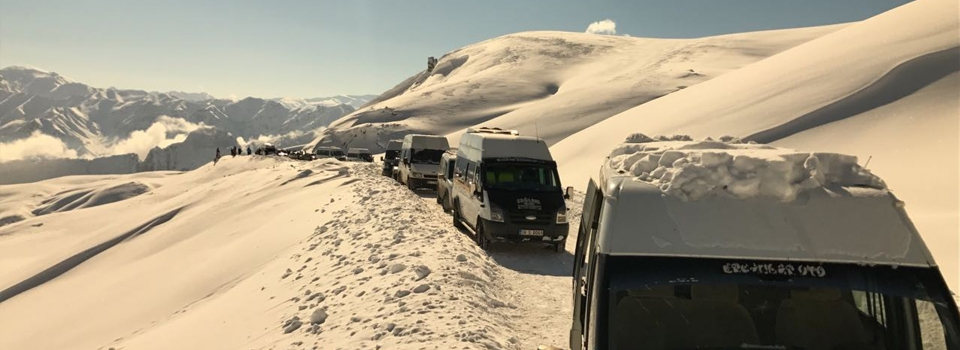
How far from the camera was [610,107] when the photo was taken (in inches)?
3472

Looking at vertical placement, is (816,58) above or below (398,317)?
above

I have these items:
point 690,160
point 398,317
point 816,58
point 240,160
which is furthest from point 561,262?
point 240,160

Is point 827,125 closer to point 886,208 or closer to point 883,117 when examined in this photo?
point 883,117

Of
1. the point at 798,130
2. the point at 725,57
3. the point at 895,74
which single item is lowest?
the point at 798,130

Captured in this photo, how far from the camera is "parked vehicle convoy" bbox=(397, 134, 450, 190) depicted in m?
28.3

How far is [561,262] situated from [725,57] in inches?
4987

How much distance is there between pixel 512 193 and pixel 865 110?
98.1 feet

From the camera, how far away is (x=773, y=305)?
3.83 metres

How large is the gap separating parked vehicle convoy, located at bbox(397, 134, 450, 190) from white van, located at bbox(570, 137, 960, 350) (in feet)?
80.8

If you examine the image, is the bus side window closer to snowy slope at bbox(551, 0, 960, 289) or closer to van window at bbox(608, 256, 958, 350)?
van window at bbox(608, 256, 958, 350)

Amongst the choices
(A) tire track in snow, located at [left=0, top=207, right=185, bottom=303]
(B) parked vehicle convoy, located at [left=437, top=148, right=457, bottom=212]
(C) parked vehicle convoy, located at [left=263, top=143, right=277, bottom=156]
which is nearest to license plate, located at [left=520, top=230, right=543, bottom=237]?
(B) parked vehicle convoy, located at [left=437, top=148, right=457, bottom=212]

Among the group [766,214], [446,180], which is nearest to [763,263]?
[766,214]

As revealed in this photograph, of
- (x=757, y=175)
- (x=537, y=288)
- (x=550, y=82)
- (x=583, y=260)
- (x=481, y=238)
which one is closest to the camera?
(x=757, y=175)

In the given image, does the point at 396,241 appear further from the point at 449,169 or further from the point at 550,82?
the point at 550,82
